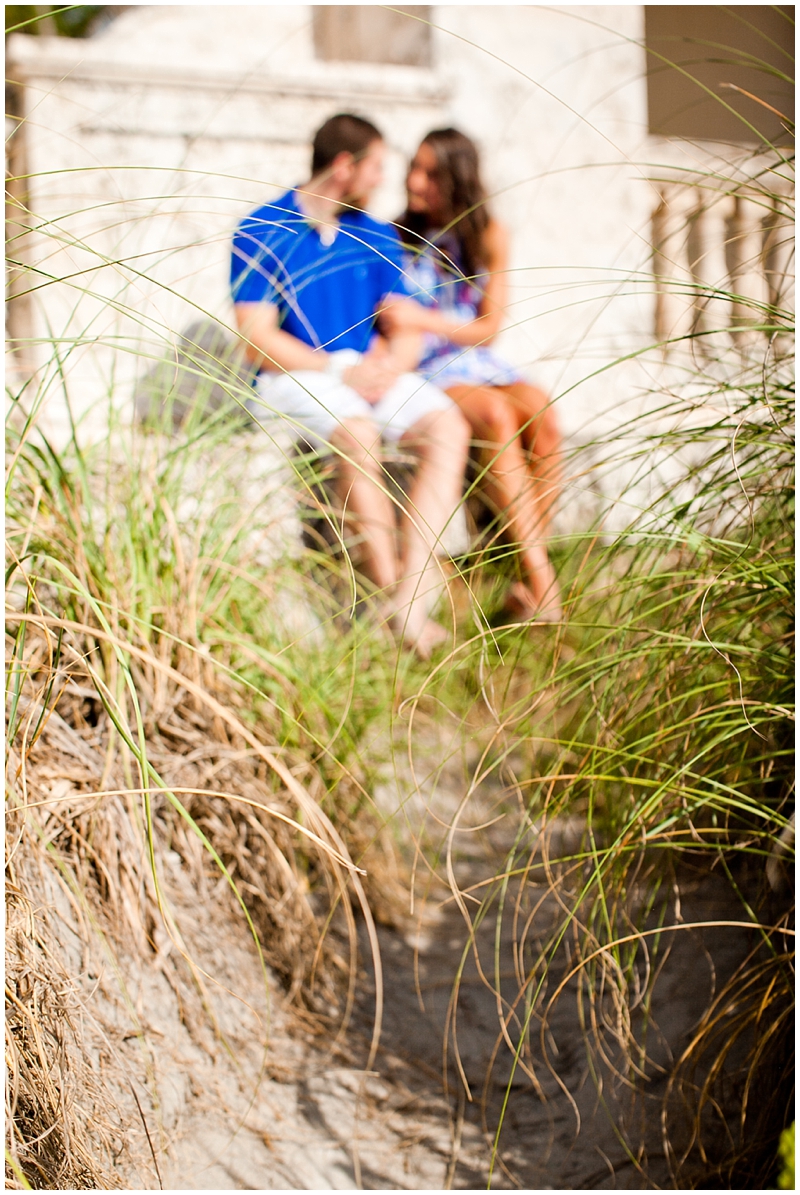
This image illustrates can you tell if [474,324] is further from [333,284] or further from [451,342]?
[333,284]

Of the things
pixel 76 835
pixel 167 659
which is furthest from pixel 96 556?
pixel 76 835

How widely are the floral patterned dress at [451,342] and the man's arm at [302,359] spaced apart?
0.13 meters

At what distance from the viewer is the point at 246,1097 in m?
1.12

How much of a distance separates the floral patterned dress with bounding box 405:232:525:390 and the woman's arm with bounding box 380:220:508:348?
0.03 m

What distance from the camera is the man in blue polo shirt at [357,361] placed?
2.12 metres

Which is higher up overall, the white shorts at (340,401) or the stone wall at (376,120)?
the stone wall at (376,120)

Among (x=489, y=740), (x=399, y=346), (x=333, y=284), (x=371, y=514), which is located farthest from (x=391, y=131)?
(x=489, y=740)

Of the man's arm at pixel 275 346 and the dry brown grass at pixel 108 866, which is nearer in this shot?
the dry brown grass at pixel 108 866

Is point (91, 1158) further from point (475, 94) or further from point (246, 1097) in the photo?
point (475, 94)

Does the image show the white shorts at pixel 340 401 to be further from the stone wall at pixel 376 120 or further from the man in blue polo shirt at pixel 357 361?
the stone wall at pixel 376 120

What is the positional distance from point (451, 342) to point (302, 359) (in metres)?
0.57

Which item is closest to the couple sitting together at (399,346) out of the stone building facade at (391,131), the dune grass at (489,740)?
the stone building facade at (391,131)

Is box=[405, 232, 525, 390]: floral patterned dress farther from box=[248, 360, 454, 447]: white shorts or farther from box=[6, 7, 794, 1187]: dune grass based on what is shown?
box=[6, 7, 794, 1187]: dune grass

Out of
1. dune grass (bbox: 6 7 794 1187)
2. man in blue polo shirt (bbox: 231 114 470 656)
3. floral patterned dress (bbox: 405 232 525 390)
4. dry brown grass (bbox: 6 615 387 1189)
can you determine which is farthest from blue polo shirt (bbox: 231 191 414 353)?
dry brown grass (bbox: 6 615 387 1189)
